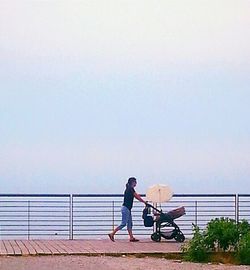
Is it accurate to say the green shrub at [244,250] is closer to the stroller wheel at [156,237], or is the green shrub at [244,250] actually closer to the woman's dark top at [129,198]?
the stroller wheel at [156,237]

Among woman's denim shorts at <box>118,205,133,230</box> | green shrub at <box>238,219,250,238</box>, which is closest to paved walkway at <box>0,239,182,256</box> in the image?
woman's denim shorts at <box>118,205,133,230</box>

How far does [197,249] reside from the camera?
13.9 m

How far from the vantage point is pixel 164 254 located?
14.3 metres

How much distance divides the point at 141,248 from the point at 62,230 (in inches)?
104

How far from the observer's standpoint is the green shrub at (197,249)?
13.8 metres

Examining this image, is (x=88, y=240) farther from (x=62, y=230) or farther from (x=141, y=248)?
(x=141, y=248)

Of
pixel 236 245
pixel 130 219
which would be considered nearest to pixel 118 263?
pixel 236 245

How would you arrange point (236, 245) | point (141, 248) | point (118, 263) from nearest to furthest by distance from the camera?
point (118, 263), point (236, 245), point (141, 248)

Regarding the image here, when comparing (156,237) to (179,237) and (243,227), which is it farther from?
(243,227)

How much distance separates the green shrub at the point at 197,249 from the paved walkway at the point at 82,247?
0.61 metres

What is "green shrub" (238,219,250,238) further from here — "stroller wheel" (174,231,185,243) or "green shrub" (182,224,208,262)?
"stroller wheel" (174,231,185,243)

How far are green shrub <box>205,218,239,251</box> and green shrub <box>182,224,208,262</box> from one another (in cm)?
10

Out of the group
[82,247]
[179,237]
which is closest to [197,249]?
[82,247]

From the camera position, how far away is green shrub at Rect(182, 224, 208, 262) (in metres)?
13.8
